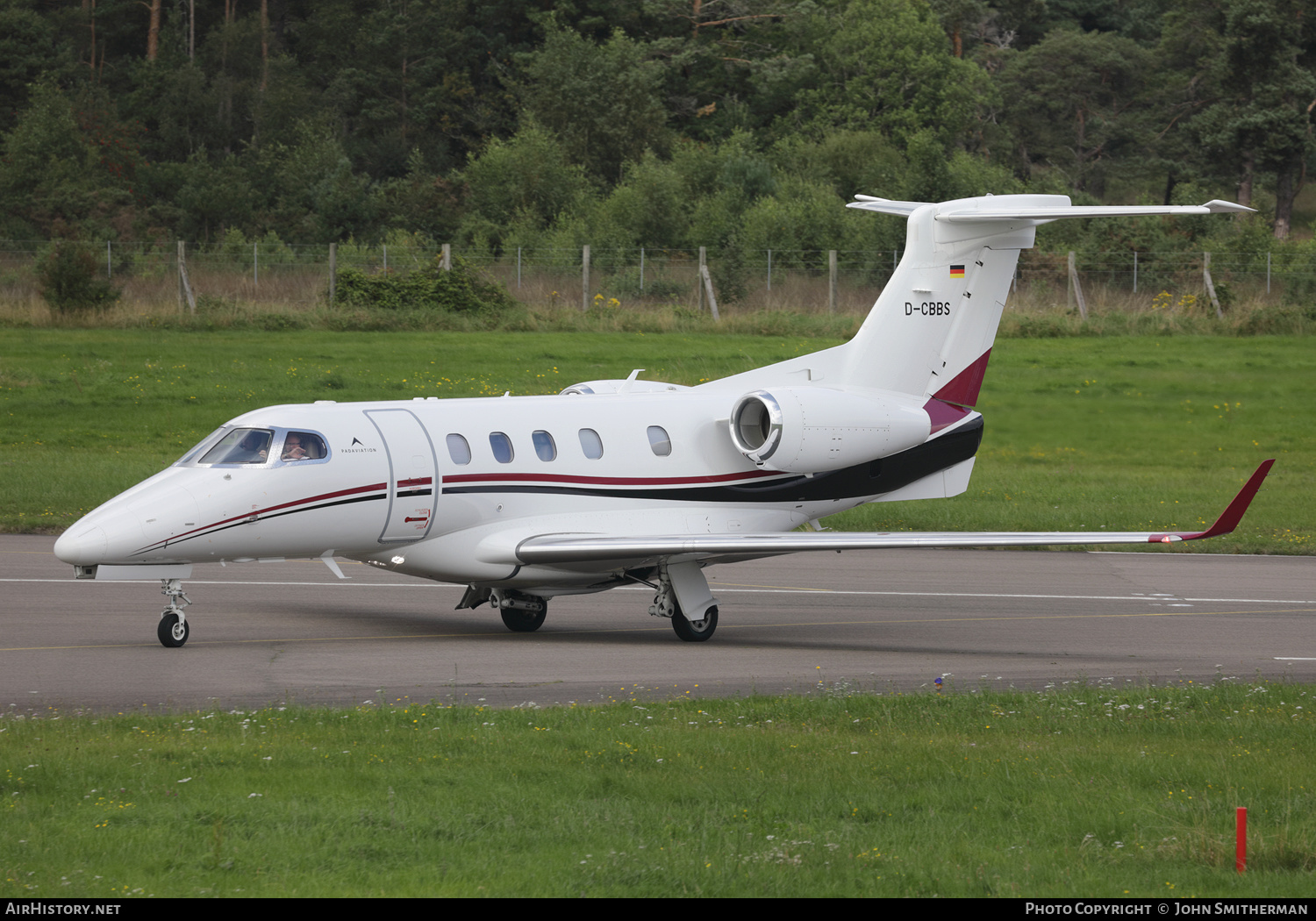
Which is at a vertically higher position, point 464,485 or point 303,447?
point 303,447

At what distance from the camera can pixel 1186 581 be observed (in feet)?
79.8

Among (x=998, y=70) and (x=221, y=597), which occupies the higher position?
(x=998, y=70)

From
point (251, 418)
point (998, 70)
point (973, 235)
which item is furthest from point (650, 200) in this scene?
point (251, 418)

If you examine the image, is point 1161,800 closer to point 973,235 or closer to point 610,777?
point 610,777

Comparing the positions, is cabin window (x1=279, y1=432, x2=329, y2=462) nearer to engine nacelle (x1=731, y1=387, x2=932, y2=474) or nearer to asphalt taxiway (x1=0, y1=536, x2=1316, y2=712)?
asphalt taxiway (x1=0, y1=536, x2=1316, y2=712)

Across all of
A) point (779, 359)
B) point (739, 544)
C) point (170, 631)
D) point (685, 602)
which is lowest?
point (779, 359)

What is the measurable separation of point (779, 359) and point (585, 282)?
425 inches

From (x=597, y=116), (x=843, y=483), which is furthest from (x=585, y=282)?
(x=843, y=483)

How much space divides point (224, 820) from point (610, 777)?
9.02ft

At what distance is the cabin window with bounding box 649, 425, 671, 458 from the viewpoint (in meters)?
20.3

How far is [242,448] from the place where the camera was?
58.1ft

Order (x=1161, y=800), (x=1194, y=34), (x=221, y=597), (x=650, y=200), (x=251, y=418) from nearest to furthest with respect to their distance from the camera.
→ (x=1161, y=800)
(x=251, y=418)
(x=221, y=597)
(x=650, y=200)
(x=1194, y=34)

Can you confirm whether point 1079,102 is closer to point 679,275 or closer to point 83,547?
point 679,275

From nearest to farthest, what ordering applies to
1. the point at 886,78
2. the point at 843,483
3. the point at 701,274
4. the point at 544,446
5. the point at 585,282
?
1. the point at 544,446
2. the point at 843,483
3. the point at 585,282
4. the point at 701,274
5. the point at 886,78
